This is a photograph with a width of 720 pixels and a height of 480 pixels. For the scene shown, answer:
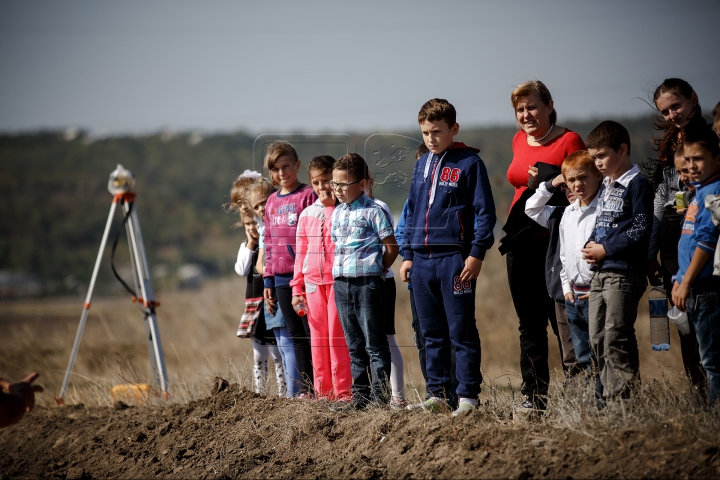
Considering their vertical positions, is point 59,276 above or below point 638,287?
below

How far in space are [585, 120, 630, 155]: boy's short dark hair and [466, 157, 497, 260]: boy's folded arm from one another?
73 cm

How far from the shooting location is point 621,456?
353cm

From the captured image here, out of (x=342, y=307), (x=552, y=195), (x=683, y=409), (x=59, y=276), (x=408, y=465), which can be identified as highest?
(x=552, y=195)

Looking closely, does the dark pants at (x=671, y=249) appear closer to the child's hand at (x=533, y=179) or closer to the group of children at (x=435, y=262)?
the group of children at (x=435, y=262)

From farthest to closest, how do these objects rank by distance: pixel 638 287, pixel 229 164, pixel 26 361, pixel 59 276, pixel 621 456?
pixel 229 164 < pixel 59 276 < pixel 26 361 < pixel 638 287 < pixel 621 456

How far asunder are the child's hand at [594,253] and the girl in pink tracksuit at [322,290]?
195 centimetres

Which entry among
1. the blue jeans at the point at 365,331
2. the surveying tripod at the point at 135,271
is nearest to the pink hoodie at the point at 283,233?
the blue jeans at the point at 365,331

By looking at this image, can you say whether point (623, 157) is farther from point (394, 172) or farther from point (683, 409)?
point (394, 172)

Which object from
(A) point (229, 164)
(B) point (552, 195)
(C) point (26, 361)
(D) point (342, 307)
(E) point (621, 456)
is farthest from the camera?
(A) point (229, 164)

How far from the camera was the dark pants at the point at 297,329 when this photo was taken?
579 cm

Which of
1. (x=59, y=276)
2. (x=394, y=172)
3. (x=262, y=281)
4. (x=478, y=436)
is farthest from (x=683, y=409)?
(x=59, y=276)

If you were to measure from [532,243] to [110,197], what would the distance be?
205ft

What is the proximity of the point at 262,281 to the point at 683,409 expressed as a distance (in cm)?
363

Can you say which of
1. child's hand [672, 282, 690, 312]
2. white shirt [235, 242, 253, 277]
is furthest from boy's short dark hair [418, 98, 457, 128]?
white shirt [235, 242, 253, 277]
